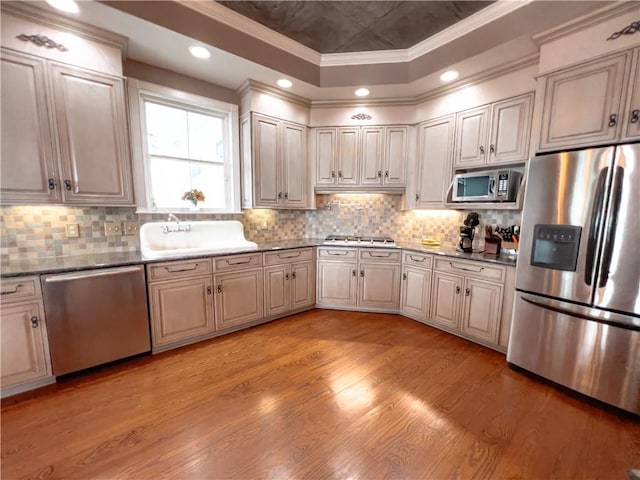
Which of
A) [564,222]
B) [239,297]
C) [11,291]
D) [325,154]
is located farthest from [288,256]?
[564,222]

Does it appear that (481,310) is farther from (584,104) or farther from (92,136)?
(92,136)

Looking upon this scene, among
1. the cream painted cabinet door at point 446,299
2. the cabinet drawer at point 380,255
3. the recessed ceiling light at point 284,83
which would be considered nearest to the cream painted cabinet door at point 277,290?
the cabinet drawer at point 380,255

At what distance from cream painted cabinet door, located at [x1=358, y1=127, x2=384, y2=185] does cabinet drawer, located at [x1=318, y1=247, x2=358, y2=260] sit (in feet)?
3.04

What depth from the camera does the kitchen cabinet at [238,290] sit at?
2697 mm

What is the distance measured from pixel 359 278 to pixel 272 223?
1373 millimetres

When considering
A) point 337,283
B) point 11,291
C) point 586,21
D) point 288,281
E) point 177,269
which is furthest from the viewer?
point 337,283

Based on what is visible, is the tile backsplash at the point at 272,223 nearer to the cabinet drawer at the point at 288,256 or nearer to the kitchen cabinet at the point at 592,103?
the cabinet drawer at the point at 288,256

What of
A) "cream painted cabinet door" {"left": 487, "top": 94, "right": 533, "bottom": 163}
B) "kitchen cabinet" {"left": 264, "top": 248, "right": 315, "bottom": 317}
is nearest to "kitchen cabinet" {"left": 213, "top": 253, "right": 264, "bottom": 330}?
"kitchen cabinet" {"left": 264, "top": 248, "right": 315, "bottom": 317}

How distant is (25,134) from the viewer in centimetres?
191

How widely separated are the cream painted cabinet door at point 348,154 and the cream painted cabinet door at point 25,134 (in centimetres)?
275

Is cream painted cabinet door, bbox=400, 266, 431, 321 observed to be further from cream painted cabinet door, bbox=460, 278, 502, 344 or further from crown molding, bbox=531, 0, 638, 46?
crown molding, bbox=531, 0, 638, 46

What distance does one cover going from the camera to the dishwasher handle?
188 centimetres

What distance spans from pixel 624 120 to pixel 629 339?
4.68 ft

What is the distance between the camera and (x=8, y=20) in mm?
1812
